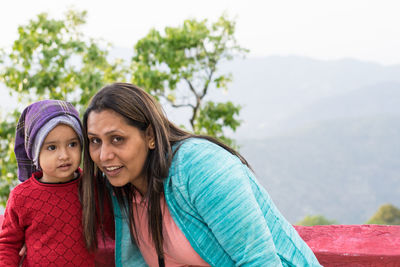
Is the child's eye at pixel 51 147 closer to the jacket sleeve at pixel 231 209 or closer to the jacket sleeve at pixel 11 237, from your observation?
the jacket sleeve at pixel 11 237

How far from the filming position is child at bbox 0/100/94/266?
1.71 metres

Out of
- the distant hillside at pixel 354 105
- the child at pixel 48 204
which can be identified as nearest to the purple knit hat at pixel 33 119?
the child at pixel 48 204

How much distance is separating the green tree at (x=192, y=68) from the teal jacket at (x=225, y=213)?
559 centimetres

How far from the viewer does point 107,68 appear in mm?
8102

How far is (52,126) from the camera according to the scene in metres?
1.69

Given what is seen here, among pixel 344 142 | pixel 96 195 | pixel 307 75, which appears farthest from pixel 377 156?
pixel 96 195

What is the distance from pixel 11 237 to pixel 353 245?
4.41 ft

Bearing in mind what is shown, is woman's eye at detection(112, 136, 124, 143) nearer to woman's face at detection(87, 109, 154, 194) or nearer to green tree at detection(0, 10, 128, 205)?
woman's face at detection(87, 109, 154, 194)

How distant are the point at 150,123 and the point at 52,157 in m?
0.41

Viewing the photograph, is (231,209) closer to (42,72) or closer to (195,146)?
(195,146)

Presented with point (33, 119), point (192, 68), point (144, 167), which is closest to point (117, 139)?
point (144, 167)

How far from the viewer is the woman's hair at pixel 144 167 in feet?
5.16

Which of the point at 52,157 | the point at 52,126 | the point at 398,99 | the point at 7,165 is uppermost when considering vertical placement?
the point at 52,126

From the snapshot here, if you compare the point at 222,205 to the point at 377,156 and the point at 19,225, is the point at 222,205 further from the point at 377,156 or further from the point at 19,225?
the point at 377,156
